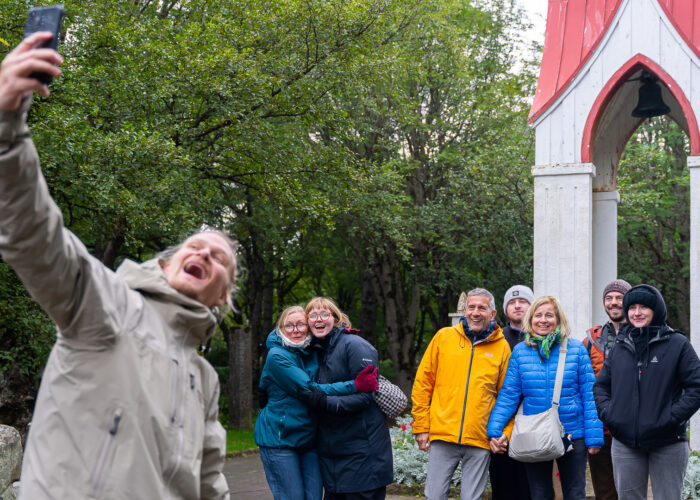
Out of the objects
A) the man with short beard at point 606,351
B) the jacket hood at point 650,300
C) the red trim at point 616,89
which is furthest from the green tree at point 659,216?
the jacket hood at point 650,300

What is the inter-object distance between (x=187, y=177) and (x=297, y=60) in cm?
306

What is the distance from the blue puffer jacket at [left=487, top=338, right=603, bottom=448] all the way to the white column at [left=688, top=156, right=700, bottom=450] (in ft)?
12.3

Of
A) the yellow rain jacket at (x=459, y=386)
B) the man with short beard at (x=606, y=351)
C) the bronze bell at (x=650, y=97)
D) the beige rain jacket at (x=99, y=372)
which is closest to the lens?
the beige rain jacket at (x=99, y=372)

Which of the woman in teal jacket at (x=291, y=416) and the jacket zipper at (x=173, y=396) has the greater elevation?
the jacket zipper at (x=173, y=396)

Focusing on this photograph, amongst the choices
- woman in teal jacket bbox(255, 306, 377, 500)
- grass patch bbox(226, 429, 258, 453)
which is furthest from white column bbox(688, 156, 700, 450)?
grass patch bbox(226, 429, 258, 453)

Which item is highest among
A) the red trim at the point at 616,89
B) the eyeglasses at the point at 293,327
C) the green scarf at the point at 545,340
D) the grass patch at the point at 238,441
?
the red trim at the point at 616,89

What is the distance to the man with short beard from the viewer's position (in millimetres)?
6832

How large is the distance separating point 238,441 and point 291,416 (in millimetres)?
9962

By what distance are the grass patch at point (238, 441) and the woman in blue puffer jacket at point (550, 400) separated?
28.2ft

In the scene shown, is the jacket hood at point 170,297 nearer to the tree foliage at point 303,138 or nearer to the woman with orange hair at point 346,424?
the woman with orange hair at point 346,424

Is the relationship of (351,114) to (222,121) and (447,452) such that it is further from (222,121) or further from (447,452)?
(447,452)

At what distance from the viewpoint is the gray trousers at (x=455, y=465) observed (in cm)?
612

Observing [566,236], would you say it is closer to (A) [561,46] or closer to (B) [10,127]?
(A) [561,46]

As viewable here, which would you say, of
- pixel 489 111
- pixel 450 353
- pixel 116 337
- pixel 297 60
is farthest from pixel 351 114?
pixel 116 337
